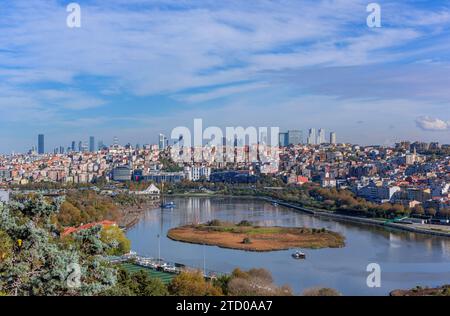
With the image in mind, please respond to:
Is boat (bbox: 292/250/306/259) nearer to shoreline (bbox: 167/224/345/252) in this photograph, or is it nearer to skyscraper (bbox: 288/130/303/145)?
shoreline (bbox: 167/224/345/252)

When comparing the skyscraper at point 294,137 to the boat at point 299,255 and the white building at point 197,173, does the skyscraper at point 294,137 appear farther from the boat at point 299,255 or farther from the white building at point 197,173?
the boat at point 299,255

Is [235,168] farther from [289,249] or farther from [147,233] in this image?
[289,249]

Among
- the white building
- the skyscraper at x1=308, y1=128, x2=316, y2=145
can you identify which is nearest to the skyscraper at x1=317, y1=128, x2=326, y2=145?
the skyscraper at x1=308, y1=128, x2=316, y2=145

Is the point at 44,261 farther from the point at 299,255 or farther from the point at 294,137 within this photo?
the point at 294,137

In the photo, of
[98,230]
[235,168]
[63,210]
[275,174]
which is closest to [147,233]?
[63,210]
